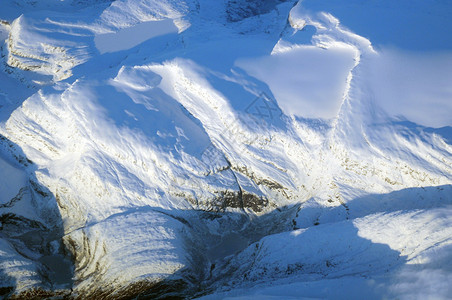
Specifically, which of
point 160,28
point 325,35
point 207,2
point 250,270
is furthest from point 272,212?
point 207,2

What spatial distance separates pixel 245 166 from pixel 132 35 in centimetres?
938

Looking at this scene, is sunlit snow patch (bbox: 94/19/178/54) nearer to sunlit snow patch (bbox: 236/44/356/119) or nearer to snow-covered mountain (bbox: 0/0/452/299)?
snow-covered mountain (bbox: 0/0/452/299)

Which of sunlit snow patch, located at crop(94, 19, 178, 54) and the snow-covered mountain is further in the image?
sunlit snow patch, located at crop(94, 19, 178, 54)

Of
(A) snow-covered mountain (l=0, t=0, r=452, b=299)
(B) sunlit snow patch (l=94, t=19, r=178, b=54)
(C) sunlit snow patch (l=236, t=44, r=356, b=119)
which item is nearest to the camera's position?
(A) snow-covered mountain (l=0, t=0, r=452, b=299)

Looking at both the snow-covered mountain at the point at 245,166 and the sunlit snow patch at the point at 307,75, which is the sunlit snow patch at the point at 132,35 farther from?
the sunlit snow patch at the point at 307,75

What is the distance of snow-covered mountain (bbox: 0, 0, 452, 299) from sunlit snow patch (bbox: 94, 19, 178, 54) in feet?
8.26

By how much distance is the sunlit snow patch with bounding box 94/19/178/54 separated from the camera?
637 inches

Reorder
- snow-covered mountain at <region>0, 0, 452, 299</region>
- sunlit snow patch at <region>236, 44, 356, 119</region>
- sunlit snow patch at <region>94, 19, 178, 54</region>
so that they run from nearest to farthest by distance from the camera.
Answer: snow-covered mountain at <region>0, 0, 452, 299</region> → sunlit snow patch at <region>236, 44, 356, 119</region> → sunlit snow patch at <region>94, 19, 178, 54</region>

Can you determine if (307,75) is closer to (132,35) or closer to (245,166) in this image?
(245,166)

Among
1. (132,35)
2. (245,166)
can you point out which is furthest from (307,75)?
(132,35)

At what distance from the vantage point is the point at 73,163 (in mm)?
11930

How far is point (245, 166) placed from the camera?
1152cm

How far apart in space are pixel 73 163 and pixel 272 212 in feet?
22.9

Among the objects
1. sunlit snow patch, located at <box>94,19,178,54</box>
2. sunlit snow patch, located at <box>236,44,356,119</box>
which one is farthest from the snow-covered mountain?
sunlit snow patch, located at <box>94,19,178,54</box>
